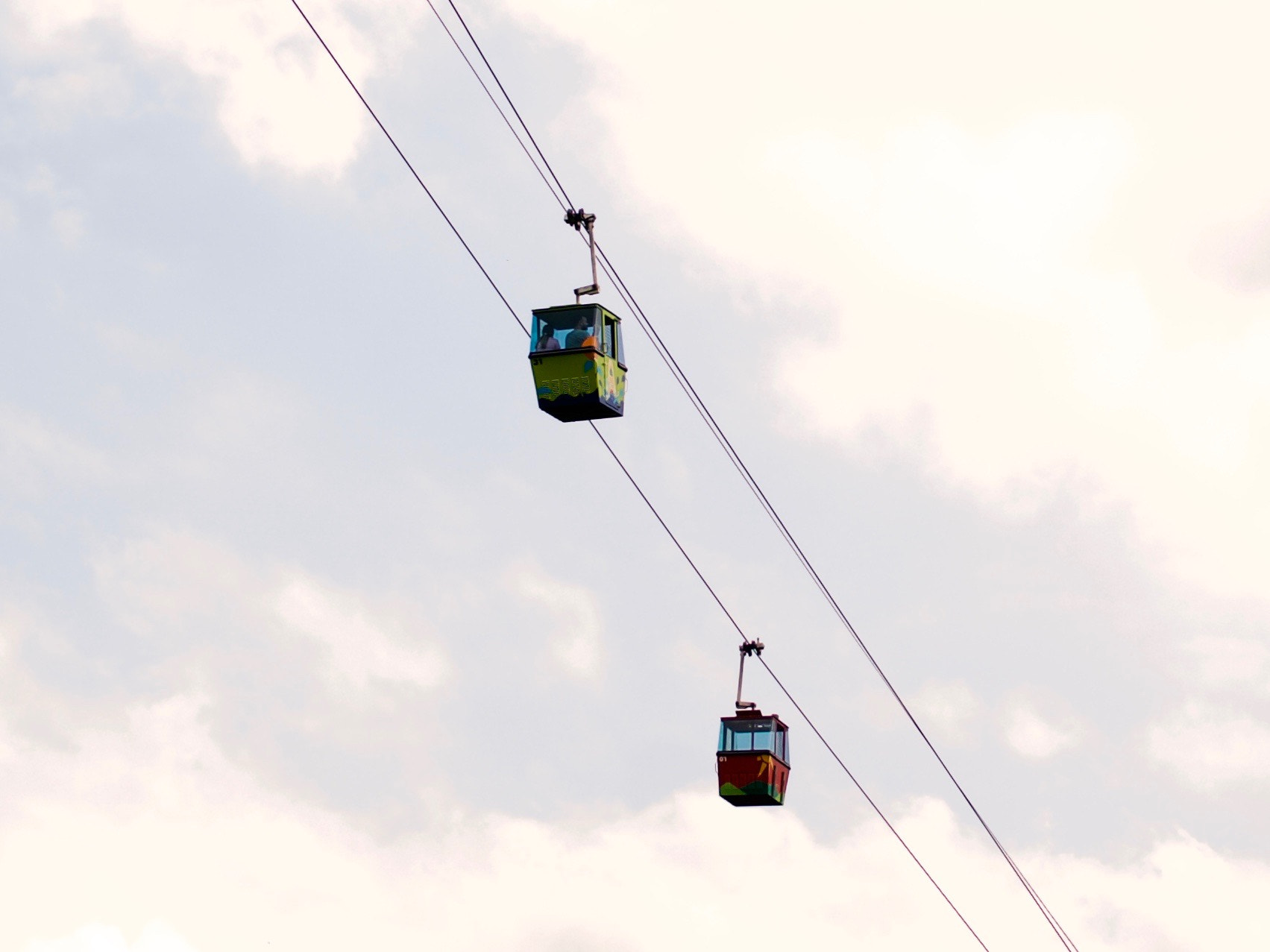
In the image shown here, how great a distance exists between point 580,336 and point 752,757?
9994 mm

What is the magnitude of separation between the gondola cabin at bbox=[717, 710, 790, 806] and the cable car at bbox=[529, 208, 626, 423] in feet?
29.8

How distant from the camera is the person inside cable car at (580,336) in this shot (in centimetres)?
2200

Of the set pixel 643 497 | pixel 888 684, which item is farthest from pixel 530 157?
pixel 888 684

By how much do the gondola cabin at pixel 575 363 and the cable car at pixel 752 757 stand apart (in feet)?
29.8

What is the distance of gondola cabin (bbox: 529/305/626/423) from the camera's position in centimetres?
2183

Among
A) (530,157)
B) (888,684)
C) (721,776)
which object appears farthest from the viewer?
(721,776)

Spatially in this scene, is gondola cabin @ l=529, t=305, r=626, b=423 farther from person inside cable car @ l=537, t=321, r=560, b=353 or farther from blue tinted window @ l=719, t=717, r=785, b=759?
blue tinted window @ l=719, t=717, r=785, b=759

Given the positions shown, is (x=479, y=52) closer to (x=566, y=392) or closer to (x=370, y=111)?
(x=370, y=111)

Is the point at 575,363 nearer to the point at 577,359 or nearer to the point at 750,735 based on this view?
the point at 577,359

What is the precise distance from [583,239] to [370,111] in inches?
225

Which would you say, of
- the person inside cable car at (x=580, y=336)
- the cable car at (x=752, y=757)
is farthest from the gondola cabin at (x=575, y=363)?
the cable car at (x=752, y=757)

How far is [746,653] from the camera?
99.1 feet

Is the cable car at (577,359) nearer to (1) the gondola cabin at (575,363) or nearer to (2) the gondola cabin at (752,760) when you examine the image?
(1) the gondola cabin at (575,363)

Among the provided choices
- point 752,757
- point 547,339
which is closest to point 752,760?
point 752,757
